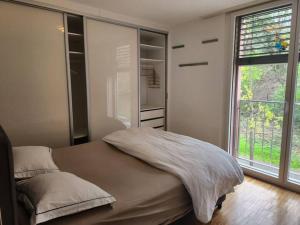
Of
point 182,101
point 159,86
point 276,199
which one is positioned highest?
point 159,86

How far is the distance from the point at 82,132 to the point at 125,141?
39.1 inches

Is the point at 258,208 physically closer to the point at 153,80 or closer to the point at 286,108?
the point at 286,108

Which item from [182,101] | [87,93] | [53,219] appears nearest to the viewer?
[53,219]

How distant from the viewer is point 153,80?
4098 millimetres

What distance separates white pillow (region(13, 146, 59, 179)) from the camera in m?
1.60

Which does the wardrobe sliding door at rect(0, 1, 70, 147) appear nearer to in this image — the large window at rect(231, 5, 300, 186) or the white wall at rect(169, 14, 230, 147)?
the white wall at rect(169, 14, 230, 147)

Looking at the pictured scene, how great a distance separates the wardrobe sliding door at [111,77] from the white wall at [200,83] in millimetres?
856

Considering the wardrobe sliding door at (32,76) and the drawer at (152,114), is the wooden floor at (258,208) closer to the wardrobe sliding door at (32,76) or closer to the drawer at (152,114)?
the drawer at (152,114)

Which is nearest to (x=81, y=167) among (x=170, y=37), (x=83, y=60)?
(x=83, y=60)

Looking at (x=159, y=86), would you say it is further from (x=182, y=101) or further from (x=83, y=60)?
(x=83, y=60)

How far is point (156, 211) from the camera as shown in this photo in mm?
1491

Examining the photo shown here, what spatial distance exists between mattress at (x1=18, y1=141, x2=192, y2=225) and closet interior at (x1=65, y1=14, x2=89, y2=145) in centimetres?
89

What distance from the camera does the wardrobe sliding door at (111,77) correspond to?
2.93 metres

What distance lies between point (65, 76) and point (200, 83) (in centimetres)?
207
